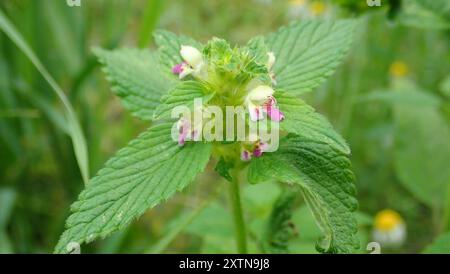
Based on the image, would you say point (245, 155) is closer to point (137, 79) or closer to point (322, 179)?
point (322, 179)

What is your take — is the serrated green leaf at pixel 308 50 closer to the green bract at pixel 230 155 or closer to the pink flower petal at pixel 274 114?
the green bract at pixel 230 155

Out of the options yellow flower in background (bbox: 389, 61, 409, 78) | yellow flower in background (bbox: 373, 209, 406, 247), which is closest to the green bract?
yellow flower in background (bbox: 373, 209, 406, 247)

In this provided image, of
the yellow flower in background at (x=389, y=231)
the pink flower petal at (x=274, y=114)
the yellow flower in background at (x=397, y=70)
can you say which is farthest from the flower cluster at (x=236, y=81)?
the yellow flower in background at (x=397, y=70)

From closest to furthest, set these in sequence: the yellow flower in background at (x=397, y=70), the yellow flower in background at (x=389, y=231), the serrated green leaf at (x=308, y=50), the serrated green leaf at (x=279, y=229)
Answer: the serrated green leaf at (x=308, y=50)
the serrated green leaf at (x=279, y=229)
the yellow flower in background at (x=389, y=231)
the yellow flower in background at (x=397, y=70)

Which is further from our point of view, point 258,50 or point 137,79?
point 137,79

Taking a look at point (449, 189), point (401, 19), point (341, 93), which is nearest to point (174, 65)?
point (401, 19)

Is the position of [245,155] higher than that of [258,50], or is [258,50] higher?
[258,50]

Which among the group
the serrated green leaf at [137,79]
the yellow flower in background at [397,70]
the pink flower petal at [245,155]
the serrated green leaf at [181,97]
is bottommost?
the pink flower petal at [245,155]

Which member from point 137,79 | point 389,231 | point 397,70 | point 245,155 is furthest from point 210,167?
point 245,155
